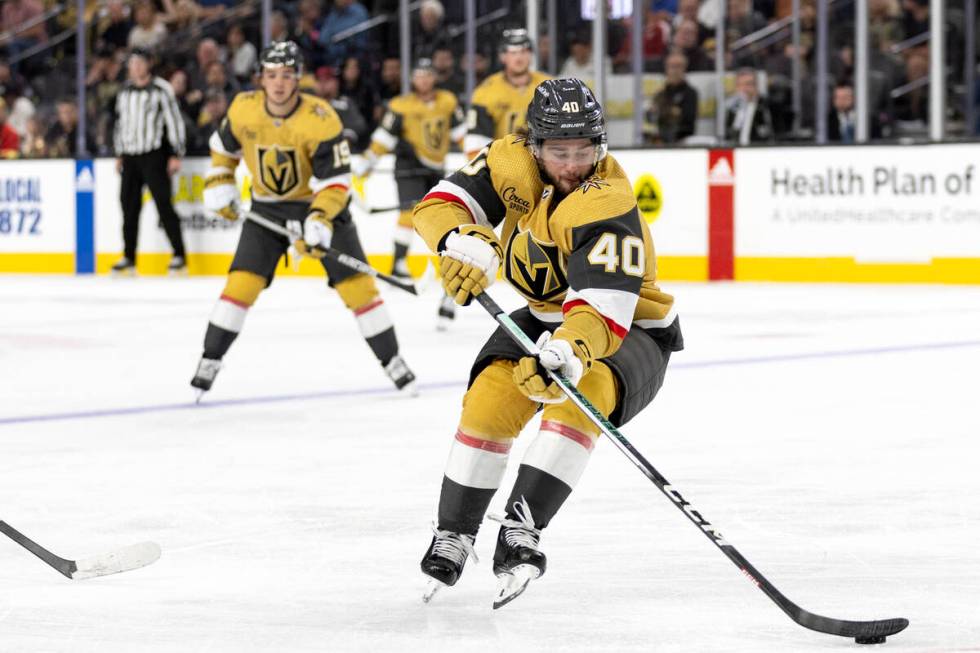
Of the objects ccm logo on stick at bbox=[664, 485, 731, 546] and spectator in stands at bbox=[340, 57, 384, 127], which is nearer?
ccm logo on stick at bbox=[664, 485, 731, 546]

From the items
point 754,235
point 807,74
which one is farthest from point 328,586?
point 807,74

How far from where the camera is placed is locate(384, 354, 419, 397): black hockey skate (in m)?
5.81

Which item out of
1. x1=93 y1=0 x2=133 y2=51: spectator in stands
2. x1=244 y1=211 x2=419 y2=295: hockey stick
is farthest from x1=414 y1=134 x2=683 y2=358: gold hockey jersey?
x1=93 y1=0 x2=133 y2=51: spectator in stands

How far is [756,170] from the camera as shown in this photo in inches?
408

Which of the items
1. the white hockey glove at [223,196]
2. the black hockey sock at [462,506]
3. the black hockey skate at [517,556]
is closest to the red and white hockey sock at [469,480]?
the black hockey sock at [462,506]

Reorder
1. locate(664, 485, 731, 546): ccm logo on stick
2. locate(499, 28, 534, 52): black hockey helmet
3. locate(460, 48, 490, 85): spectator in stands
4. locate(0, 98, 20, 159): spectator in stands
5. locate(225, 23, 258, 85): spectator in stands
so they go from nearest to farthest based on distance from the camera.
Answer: locate(664, 485, 731, 546): ccm logo on stick < locate(499, 28, 534, 52): black hockey helmet < locate(460, 48, 490, 85): spectator in stands < locate(0, 98, 20, 159): spectator in stands < locate(225, 23, 258, 85): spectator in stands

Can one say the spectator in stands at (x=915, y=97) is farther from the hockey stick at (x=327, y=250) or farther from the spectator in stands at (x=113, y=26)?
the spectator in stands at (x=113, y=26)

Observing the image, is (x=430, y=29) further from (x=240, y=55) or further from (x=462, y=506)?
(x=462, y=506)

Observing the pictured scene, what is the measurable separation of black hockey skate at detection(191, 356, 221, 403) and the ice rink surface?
0.08m

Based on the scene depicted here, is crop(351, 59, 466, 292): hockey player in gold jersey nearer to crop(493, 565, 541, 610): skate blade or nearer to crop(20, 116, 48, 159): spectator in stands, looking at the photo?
crop(20, 116, 48, 159): spectator in stands

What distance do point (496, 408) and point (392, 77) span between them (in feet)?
30.1

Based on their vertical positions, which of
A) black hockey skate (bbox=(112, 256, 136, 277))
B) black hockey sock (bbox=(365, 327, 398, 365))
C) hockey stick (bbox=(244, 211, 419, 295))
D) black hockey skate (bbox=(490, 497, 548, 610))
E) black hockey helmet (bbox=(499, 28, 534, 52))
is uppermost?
black hockey helmet (bbox=(499, 28, 534, 52))

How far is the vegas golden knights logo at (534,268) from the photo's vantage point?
3053 mm

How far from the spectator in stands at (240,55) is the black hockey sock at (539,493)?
10014 mm
